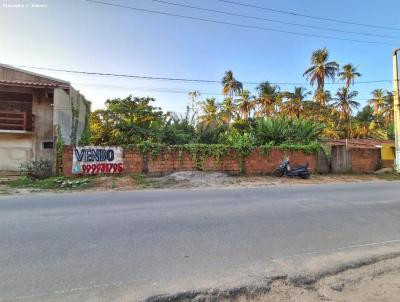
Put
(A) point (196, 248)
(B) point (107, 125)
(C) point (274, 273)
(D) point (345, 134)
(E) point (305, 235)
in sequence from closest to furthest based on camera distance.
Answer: (C) point (274, 273), (A) point (196, 248), (E) point (305, 235), (B) point (107, 125), (D) point (345, 134)

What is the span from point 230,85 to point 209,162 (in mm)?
29733

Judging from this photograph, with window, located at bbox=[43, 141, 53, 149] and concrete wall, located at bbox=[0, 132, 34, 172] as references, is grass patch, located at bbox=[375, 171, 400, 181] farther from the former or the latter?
concrete wall, located at bbox=[0, 132, 34, 172]

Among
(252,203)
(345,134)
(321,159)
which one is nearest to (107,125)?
(321,159)

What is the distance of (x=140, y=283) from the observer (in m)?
3.39

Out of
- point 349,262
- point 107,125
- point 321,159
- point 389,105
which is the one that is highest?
point 389,105

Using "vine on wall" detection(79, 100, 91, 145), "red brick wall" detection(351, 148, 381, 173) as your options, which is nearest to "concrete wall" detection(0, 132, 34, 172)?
"vine on wall" detection(79, 100, 91, 145)

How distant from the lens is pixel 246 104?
4231 cm

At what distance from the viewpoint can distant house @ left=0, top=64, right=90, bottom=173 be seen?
56.5 ft

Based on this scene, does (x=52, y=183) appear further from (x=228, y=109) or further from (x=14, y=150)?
(x=228, y=109)

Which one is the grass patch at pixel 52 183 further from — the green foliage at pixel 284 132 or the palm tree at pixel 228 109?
the palm tree at pixel 228 109

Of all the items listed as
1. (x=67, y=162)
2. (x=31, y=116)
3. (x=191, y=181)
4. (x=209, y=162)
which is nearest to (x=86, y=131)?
(x=31, y=116)

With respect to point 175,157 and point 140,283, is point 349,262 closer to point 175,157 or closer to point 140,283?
point 140,283

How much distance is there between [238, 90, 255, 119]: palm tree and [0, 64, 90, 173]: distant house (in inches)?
1080

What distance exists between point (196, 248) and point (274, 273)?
1.34 meters
